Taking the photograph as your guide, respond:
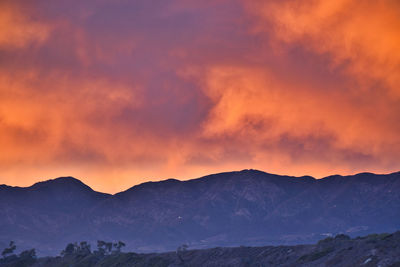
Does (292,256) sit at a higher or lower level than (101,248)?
lower

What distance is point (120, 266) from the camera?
128 metres

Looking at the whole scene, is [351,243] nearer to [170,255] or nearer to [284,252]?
[284,252]

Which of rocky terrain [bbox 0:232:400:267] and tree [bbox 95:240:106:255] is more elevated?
tree [bbox 95:240:106:255]

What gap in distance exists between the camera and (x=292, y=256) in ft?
313

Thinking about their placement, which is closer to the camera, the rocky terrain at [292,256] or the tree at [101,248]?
the rocky terrain at [292,256]

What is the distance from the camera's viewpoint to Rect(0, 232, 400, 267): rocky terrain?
7588 cm

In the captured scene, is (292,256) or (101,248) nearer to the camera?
(292,256)

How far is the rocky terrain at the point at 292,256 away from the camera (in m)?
75.9

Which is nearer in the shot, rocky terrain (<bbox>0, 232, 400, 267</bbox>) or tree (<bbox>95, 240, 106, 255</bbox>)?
rocky terrain (<bbox>0, 232, 400, 267</bbox>)

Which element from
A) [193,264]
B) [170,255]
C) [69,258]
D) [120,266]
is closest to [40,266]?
[69,258]

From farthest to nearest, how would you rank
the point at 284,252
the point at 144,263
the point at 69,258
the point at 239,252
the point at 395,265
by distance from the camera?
the point at 69,258 < the point at 144,263 < the point at 239,252 < the point at 284,252 < the point at 395,265

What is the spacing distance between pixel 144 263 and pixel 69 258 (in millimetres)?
40820

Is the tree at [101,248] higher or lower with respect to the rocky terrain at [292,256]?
higher

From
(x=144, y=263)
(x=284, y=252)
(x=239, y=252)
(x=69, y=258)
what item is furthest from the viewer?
(x=69, y=258)
